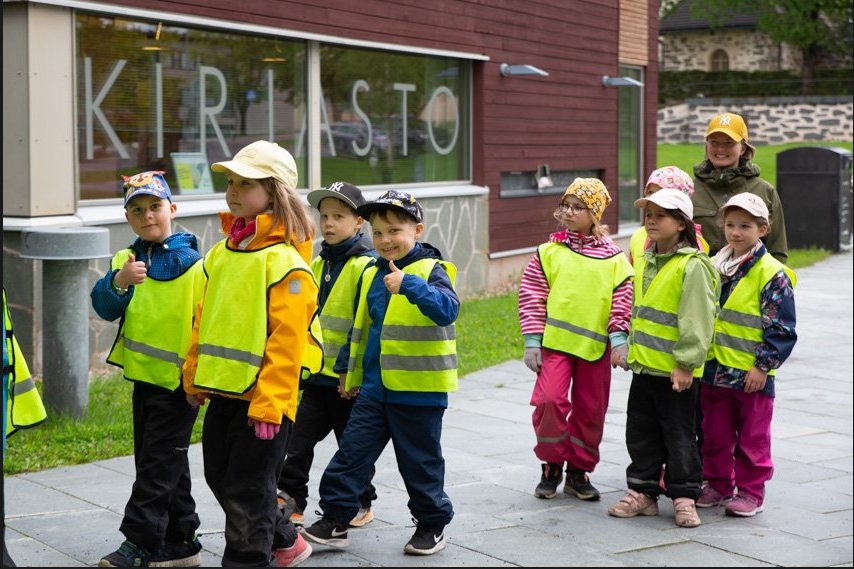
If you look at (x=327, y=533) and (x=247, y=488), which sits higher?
(x=247, y=488)

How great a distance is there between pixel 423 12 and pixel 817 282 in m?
6.98

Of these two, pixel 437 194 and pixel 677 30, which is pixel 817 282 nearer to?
pixel 437 194

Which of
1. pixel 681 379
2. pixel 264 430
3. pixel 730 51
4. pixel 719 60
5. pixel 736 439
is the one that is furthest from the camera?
pixel 719 60

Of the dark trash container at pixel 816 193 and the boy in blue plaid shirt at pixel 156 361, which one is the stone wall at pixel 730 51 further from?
the boy in blue plaid shirt at pixel 156 361

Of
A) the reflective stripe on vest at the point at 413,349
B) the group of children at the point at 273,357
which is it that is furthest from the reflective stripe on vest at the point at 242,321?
the reflective stripe on vest at the point at 413,349

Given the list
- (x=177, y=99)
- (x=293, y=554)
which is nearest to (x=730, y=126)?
(x=293, y=554)

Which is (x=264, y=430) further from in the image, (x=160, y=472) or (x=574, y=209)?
(x=574, y=209)

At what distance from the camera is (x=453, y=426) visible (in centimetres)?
807

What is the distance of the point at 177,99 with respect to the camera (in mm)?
10305

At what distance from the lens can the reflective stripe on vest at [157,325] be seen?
4.89 metres

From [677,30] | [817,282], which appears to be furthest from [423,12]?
[677,30]

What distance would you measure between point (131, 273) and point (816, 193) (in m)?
16.6

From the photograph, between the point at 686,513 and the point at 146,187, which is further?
the point at 686,513

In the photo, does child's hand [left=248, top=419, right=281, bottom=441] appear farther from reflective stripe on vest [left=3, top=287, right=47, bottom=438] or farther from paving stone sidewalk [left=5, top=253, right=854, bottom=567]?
paving stone sidewalk [left=5, top=253, right=854, bottom=567]
